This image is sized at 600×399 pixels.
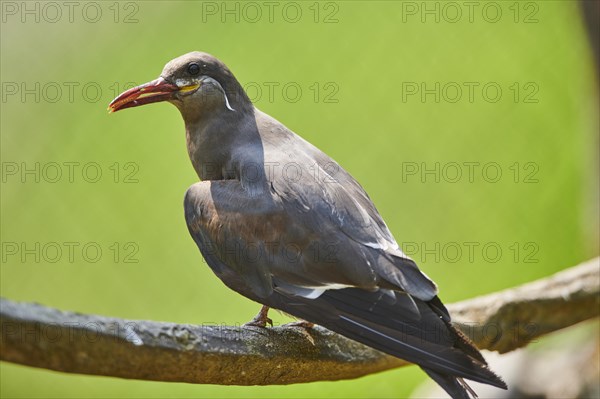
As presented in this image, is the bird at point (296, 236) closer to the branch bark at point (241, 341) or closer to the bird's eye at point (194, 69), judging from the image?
the bird's eye at point (194, 69)

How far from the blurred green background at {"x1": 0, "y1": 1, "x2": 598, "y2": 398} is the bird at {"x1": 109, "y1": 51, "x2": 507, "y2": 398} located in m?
0.77

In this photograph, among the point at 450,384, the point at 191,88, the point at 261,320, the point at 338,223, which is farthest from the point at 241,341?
the point at 191,88

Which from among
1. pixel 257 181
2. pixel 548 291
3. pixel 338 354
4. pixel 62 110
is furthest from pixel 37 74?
pixel 548 291

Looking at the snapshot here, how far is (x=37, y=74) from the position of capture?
293cm

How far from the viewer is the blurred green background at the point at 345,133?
291 centimetres

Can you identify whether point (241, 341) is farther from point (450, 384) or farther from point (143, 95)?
point (143, 95)

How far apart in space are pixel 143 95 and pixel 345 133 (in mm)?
1185

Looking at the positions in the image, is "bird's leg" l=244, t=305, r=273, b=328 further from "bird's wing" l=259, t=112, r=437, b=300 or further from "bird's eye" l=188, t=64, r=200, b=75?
"bird's eye" l=188, t=64, r=200, b=75

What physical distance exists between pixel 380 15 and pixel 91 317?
2146mm

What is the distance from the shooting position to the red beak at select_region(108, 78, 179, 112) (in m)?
2.18

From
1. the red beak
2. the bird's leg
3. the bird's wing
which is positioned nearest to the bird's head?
the red beak

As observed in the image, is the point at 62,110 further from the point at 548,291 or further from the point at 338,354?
the point at 548,291

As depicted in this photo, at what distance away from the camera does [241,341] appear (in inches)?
72.7

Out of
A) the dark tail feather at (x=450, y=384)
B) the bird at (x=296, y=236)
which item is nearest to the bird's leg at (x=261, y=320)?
the bird at (x=296, y=236)
